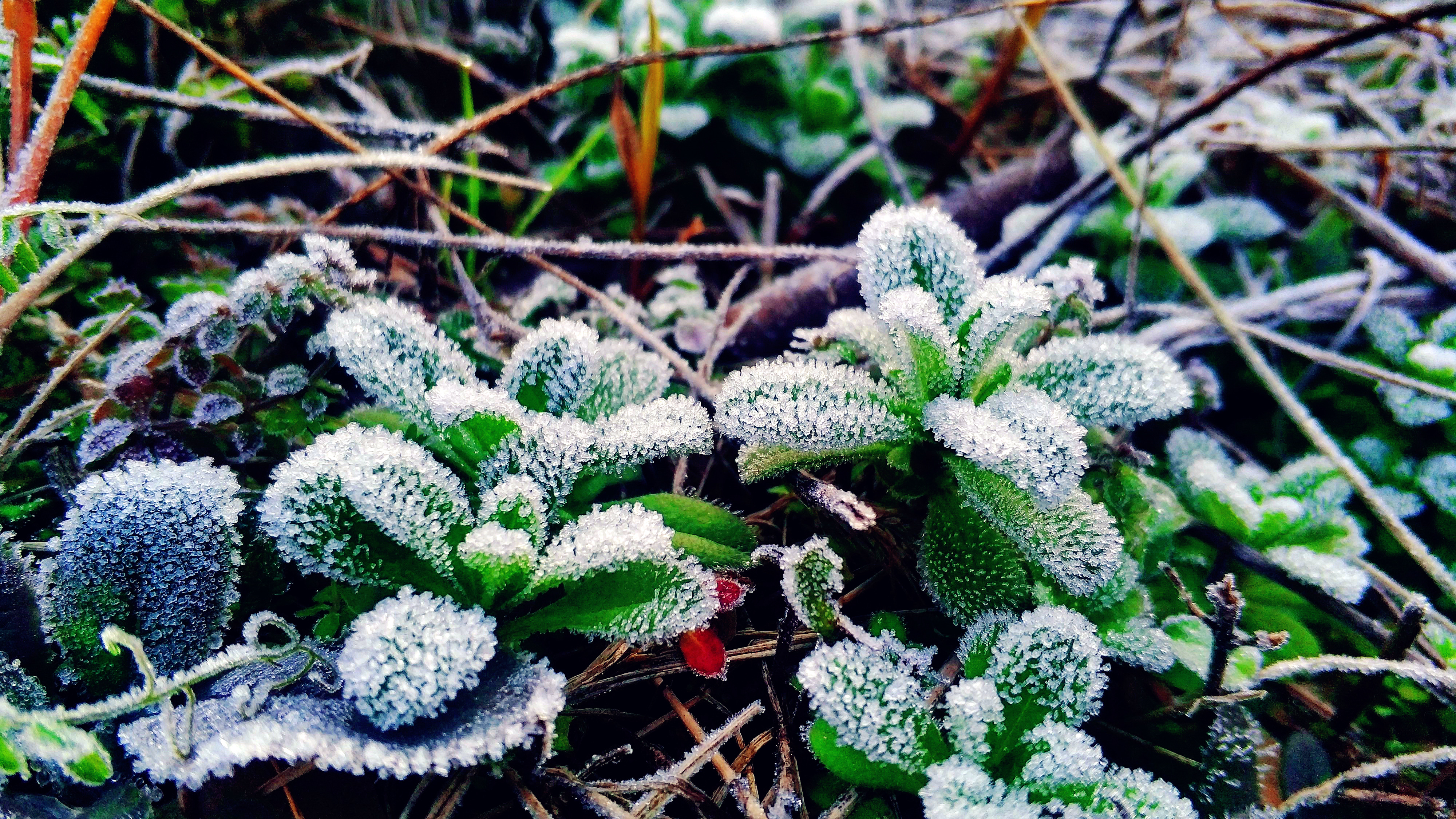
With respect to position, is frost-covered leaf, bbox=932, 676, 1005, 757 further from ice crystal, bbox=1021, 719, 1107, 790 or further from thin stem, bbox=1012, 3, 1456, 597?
thin stem, bbox=1012, 3, 1456, 597

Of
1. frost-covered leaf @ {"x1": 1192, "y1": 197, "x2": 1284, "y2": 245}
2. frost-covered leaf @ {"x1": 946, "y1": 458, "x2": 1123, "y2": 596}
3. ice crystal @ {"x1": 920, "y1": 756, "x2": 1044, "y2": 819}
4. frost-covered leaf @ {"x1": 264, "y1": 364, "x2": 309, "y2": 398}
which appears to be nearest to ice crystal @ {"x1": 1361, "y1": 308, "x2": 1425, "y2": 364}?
frost-covered leaf @ {"x1": 1192, "y1": 197, "x2": 1284, "y2": 245}

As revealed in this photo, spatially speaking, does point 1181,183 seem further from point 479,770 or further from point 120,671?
point 120,671

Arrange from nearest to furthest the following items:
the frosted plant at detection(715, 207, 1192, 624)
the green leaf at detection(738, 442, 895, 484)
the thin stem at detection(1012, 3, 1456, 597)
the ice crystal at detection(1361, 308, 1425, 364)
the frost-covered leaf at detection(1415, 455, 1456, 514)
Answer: the frosted plant at detection(715, 207, 1192, 624) → the green leaf at detection(738, 442, 895, 484) → the thin stem at detection(1012, 3, 1456, 597) → the frost-covered leaf at detection(1415, 455, 1456, 514) → the ice crystal at detection(1361, 308, 1425, 364)

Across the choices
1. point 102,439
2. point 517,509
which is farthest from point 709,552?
point 102,439

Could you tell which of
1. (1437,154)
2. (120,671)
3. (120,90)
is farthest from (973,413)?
(1437,154)

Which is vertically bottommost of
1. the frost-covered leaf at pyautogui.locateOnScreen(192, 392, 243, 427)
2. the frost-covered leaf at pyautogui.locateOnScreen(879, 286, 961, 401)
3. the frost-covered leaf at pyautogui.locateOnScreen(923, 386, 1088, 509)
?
the frost-covered leaf at pyautogui.locateOnScreen(192, 392, 243, 427)

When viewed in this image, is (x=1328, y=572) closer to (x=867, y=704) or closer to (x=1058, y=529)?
(x=1058, y=529)

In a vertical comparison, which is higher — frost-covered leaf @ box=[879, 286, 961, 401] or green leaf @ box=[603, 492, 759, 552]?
frost-covered leaf @ box=[879, 286, 961, 401]
